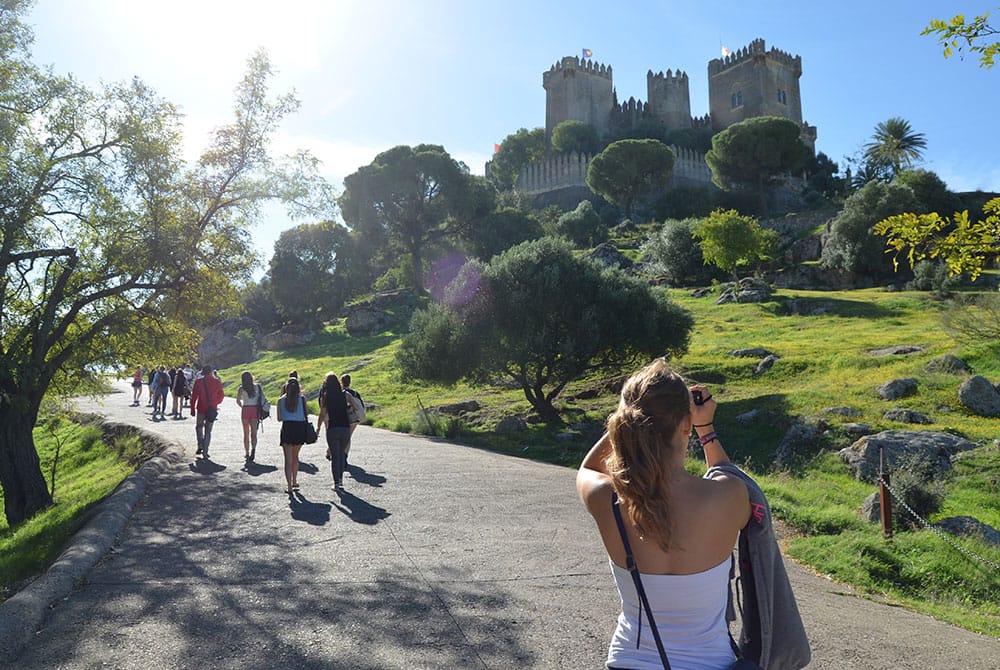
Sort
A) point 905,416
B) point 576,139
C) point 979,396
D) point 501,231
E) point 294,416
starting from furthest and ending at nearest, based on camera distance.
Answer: point 576,139 < point 501,231 < point 979,396 < point 905,416 < point 294,416

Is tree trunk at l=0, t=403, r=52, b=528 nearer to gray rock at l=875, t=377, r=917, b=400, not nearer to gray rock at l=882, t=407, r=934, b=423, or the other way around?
gray rock at l=882, t=407, r=934, b=423

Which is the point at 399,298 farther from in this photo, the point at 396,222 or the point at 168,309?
A: the point at 168,309

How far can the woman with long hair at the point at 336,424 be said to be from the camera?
10.9m

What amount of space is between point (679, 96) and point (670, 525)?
103054 mm

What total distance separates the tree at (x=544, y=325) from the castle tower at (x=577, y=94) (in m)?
75.7

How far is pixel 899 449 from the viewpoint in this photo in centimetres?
1378

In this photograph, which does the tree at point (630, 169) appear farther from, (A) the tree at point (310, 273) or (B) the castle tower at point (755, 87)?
(A) the tree at point (310, 273)

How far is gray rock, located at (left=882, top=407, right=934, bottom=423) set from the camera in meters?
16.2

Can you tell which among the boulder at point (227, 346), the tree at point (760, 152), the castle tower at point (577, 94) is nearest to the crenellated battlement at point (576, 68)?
the castle tower at point (577, 94)

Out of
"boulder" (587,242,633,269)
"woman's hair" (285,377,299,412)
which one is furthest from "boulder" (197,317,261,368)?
"woman's hair" (285,377,299,412)

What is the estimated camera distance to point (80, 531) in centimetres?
783

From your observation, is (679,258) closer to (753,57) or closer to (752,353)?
(752,353)

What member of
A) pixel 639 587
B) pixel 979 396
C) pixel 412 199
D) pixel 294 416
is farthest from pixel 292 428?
pixel 412 199

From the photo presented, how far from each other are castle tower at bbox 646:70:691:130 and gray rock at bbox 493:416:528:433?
84.7 m
